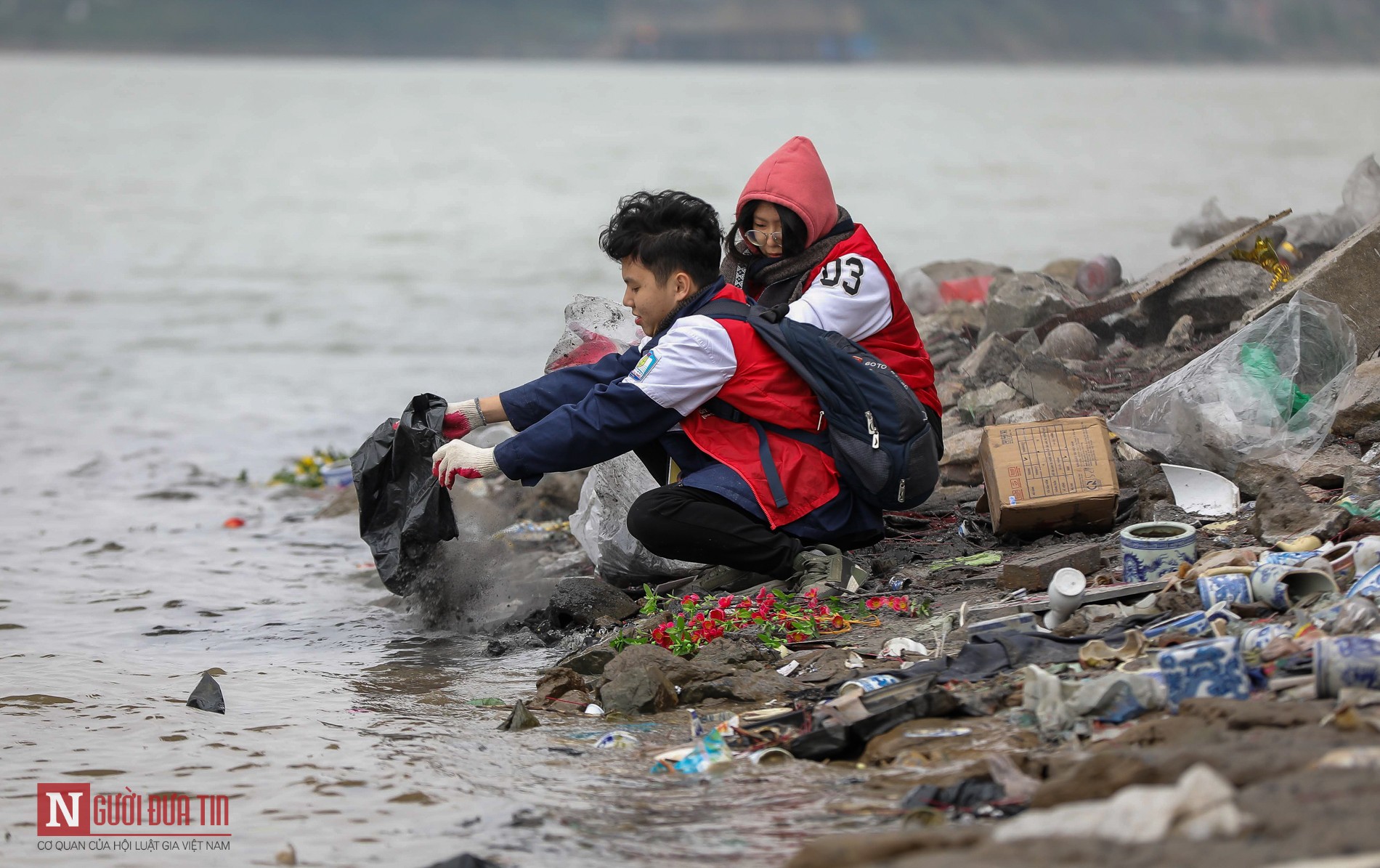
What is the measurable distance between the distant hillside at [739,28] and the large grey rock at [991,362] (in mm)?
126795

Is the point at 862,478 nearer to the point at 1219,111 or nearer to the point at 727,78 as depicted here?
the point at 1219,111

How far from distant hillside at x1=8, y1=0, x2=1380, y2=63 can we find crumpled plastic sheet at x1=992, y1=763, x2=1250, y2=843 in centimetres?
13137

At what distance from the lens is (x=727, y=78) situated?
118 metres

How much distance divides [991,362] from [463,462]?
3233 millimetres

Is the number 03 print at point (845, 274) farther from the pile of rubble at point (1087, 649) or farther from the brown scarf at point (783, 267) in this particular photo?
the pile of rubble at point (1087, 649)

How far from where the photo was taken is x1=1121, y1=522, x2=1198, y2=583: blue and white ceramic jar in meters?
3.91

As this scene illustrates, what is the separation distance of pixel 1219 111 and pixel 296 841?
61.9 metres

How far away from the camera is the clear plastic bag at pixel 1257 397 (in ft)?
15.5

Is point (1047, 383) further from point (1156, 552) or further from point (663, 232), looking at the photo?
point (663, 232)

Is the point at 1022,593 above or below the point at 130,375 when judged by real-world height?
below

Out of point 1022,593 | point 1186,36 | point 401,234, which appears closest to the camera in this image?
point 1022,593

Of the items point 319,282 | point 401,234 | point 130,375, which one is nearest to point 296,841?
point 130,375

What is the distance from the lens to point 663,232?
4387 mm

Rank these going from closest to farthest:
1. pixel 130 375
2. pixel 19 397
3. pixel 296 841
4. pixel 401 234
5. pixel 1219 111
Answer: pixel 296 841 < pixel 19 397 < pixel 130 375 < pixel 401 234 < pixel 1219 111
